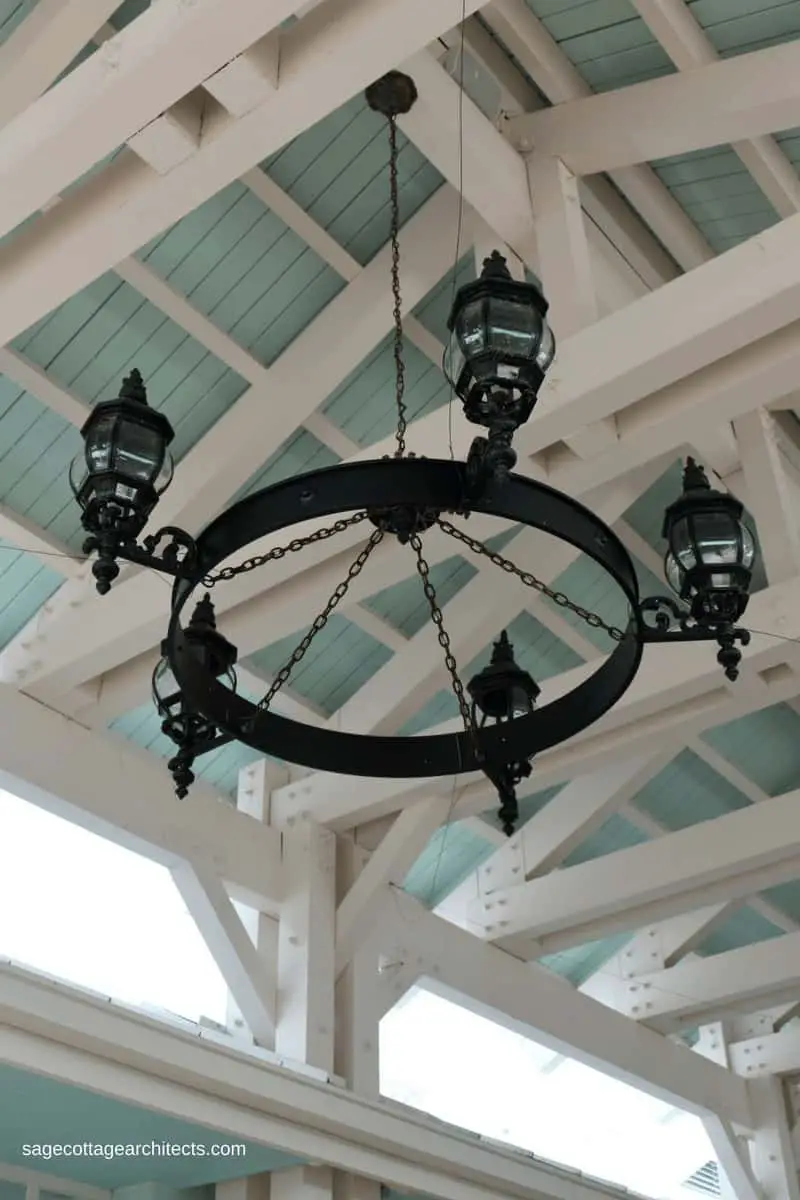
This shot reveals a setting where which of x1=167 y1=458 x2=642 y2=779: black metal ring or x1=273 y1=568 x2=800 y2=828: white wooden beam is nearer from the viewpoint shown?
x1=167 y1=458 x2=642 y2=779: black metal ring

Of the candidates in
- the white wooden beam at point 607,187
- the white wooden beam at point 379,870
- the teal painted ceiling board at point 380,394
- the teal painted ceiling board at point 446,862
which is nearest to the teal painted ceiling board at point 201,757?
the white wooden beam at point 379,870

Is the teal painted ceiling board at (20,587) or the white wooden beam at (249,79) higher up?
the teal painted ceiling board at (20,587)

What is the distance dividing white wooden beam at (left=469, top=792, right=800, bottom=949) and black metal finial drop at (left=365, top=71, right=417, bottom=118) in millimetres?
3095

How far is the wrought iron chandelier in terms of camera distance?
7.00 ft

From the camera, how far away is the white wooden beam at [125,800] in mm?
4316

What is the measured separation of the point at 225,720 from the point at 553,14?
2.53 meters

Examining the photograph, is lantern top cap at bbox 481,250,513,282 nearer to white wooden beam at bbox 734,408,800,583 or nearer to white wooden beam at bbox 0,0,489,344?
white wooden beam at bbox 0,0,489,344

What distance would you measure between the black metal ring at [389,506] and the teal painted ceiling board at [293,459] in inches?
82.0

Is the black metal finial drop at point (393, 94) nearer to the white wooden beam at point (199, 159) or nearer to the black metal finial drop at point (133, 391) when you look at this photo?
the white wooden beam at point (199, 159)

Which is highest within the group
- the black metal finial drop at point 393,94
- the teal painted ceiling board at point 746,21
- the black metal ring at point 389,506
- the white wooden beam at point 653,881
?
the teal painted ceiling board at point 746,21

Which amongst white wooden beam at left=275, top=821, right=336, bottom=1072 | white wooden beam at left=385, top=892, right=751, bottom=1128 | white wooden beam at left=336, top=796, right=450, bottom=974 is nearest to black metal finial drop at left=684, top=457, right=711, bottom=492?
white wooden beam at left=336, top=796, right=450, bottom=974

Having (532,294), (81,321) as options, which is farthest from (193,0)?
(81,321)

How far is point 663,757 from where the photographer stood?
19.1ft

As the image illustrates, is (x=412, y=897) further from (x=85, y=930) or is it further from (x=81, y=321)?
(x=81, y=321)
